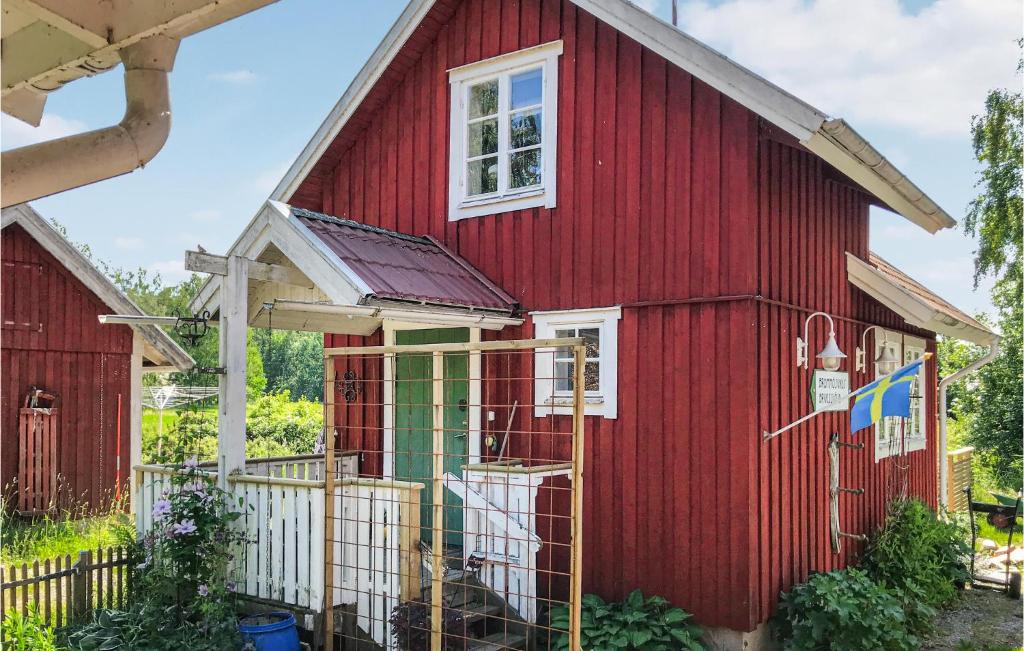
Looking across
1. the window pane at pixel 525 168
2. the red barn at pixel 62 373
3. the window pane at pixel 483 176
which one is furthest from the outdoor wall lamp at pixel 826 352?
the red barn at pixel 62 373

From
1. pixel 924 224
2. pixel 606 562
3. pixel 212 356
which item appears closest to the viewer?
pixel 606 562

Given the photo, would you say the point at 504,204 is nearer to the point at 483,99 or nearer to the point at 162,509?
the point at 483,99

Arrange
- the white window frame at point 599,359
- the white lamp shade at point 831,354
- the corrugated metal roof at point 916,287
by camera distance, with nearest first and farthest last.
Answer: the white lamp shade at point 831,354 → the white window frame at point 599,359 → the corrugated metal roof at point 916,287

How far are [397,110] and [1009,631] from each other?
8.28m

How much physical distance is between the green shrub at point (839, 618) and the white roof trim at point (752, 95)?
3588 mm

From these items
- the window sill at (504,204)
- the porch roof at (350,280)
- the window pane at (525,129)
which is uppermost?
the window pane at (525,129)

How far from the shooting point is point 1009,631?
833 cm

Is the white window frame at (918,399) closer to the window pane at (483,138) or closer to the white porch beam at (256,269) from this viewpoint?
the window pane at (483,138)

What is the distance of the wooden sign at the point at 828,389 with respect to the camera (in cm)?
787

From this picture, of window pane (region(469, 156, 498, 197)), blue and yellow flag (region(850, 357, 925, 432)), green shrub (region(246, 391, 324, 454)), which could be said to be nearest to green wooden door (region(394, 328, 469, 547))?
window pane (region(469, 156, 498, 197))

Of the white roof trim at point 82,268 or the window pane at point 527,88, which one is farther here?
the white roof trim at point 82,268

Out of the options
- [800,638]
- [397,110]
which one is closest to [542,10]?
[397,110]

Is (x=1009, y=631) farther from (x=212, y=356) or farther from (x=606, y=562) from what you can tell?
(x=212, y=356)

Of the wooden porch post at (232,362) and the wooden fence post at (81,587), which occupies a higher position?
the wooden porch post at (232,362)
